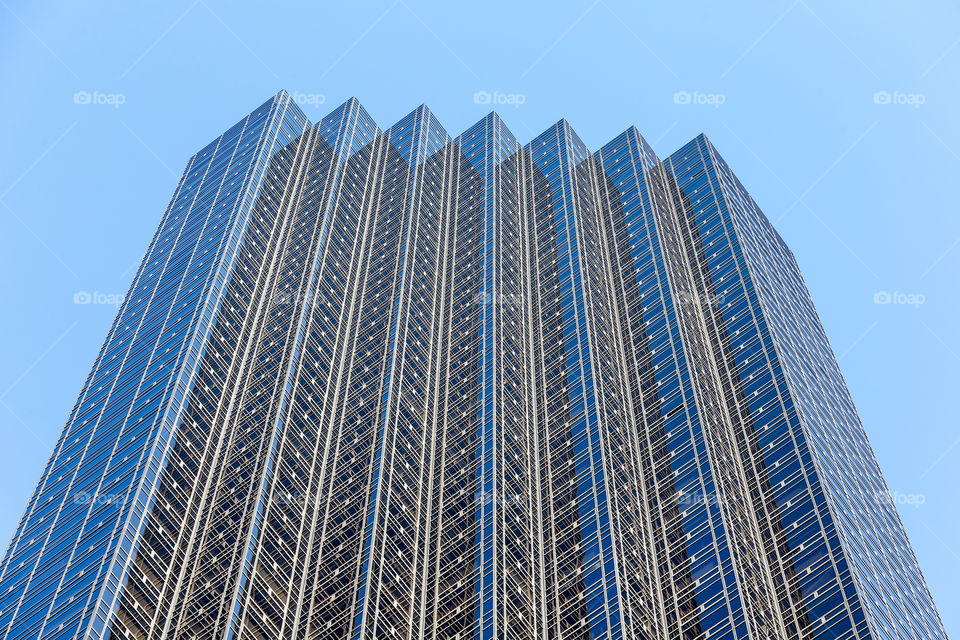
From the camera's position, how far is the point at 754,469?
109562 mm

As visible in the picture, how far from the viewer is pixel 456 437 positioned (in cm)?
11656

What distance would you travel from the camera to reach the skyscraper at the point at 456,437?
9150 cm

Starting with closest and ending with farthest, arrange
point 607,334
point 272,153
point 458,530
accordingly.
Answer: point 458,530 → point 607,334 → point 272,153

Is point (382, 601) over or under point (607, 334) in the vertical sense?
under

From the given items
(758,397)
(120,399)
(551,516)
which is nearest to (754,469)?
(758,397)

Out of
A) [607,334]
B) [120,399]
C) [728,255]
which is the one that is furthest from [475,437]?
[728,255]

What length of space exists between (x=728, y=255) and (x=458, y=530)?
190ft

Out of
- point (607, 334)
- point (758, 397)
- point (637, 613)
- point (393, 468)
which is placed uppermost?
point (607, 334)

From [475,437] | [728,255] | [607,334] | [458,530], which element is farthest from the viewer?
[728,255]

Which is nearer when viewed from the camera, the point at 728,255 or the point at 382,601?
the point at 382,601

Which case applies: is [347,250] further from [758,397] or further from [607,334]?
[758,397]

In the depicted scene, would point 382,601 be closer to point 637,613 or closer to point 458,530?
point 458,530

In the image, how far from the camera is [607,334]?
132 meters

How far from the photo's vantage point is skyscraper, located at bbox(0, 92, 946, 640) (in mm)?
91500
